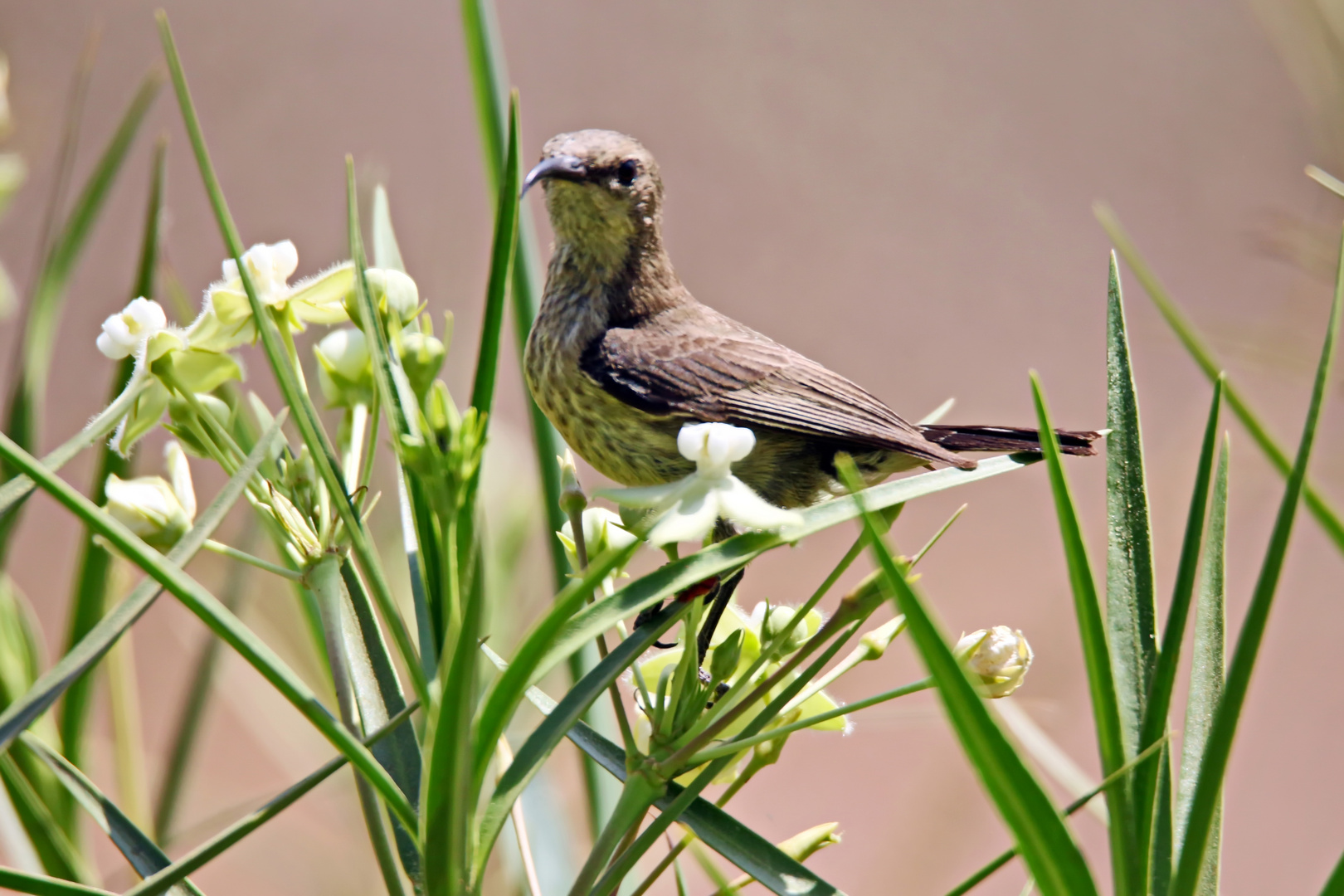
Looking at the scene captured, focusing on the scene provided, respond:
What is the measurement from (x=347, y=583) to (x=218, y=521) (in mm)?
126

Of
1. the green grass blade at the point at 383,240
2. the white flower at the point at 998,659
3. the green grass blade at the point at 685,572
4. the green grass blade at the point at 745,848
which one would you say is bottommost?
the green grass blade at the point at 745,848

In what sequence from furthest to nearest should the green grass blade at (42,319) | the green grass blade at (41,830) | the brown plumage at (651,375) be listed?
the brown plumage at (651,375) → the green grass blade at (42,319) → the green grass blade at (41,830)

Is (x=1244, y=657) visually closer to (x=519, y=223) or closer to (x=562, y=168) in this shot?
(x=519, y=223)

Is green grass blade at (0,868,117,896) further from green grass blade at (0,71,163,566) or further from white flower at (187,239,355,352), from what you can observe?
green grass blade at (0,71,163,566)

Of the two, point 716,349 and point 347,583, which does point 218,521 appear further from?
point 716,349

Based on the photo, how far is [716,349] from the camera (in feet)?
2.71

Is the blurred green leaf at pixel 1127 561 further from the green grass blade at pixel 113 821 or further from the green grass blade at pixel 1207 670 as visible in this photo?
the green grass blade at pixel 113 821

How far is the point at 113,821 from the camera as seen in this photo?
16.5 inches

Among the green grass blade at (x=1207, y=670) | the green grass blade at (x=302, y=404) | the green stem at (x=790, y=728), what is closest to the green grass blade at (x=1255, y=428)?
the green grass blade at (x=1207, y=670)

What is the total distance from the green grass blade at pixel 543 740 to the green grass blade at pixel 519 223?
23cm

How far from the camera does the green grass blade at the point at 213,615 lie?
0.32 m

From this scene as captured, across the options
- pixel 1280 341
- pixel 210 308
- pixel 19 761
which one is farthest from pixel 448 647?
pixel 1280 341

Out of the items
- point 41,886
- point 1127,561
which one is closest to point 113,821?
point 41,886

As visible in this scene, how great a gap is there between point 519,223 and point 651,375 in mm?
193
